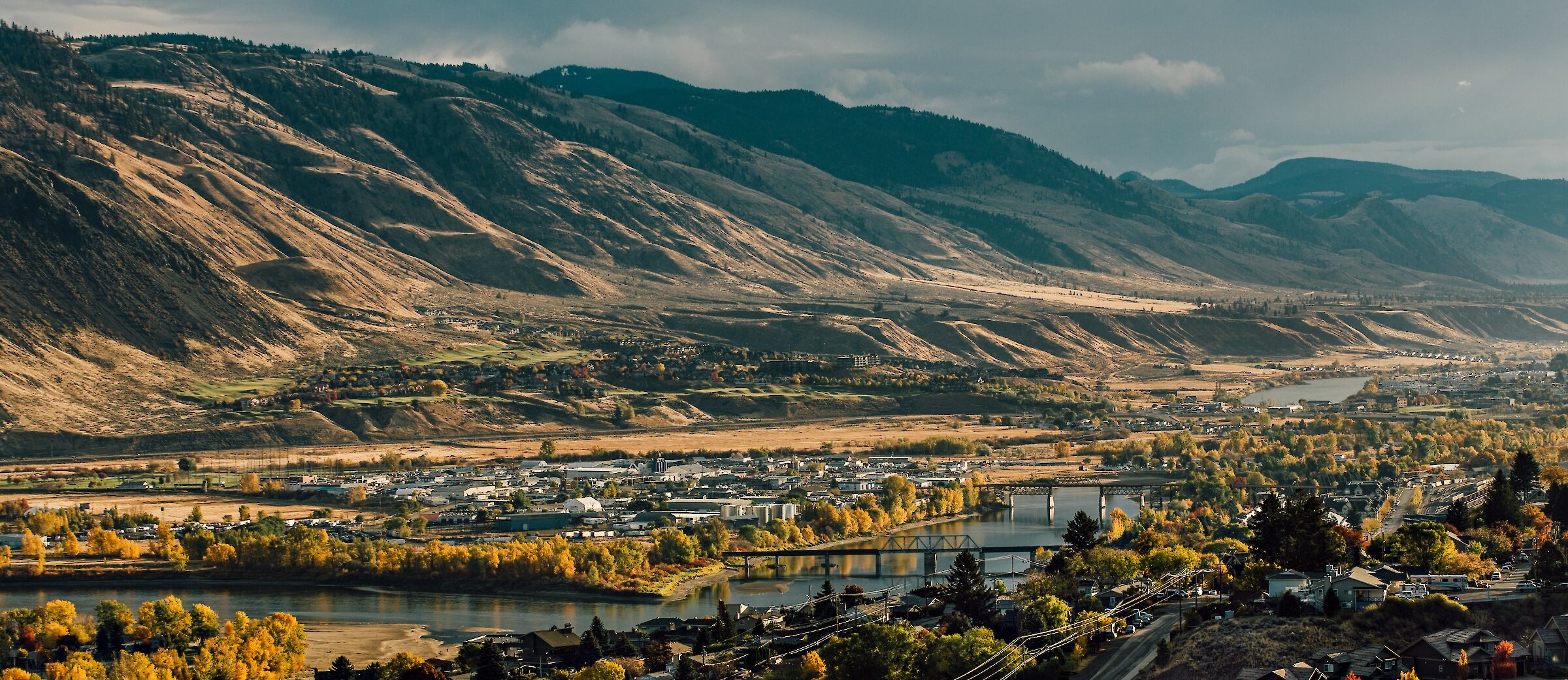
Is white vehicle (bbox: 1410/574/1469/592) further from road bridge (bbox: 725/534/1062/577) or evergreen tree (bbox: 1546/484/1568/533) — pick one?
road bridge (bbox: 725/534/1062/577)

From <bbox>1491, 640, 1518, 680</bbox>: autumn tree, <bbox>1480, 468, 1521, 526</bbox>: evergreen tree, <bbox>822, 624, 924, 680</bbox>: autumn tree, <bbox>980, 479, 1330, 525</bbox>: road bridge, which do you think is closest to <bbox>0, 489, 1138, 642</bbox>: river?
<bbox>980, 479, 1330, 525</bbox>: road bridge

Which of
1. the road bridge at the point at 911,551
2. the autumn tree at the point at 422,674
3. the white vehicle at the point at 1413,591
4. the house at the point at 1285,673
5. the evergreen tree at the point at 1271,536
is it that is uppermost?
the evergreen tree at the point at 1271,536

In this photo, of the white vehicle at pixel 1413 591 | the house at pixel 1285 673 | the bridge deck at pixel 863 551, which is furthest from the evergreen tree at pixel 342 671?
the white vehicle at pixel 1413 591

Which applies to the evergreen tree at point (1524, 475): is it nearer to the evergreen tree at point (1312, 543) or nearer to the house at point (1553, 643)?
the evergreen tree at point (1312, 543)

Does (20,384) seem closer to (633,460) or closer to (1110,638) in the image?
(633,460)

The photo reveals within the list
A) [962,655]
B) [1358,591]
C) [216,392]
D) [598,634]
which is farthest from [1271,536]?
[216,392]

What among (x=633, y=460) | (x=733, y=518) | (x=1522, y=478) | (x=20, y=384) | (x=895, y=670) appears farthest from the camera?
(x=20, y=384)

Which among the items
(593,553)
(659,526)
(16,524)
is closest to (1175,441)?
(659,526)
